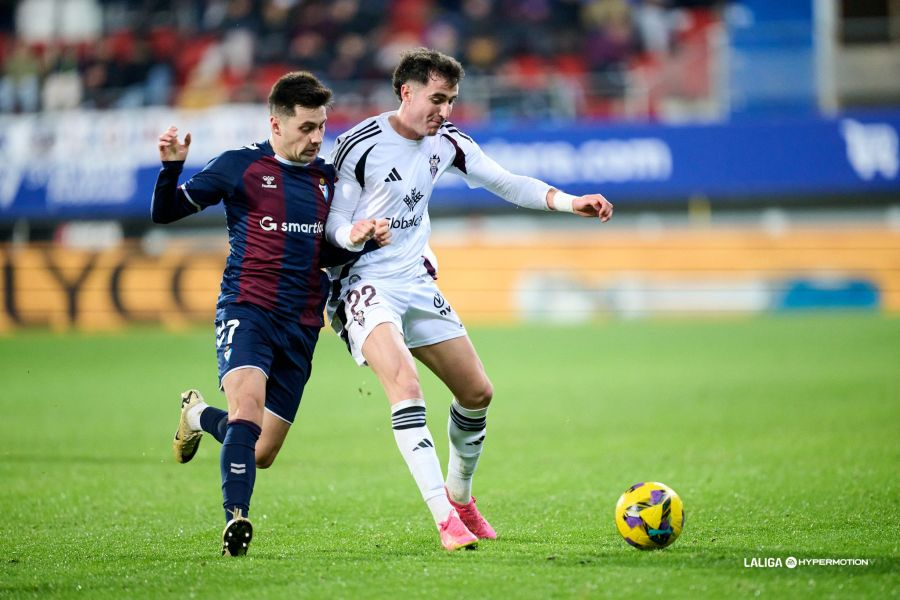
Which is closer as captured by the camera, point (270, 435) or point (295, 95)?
point (295, 95)

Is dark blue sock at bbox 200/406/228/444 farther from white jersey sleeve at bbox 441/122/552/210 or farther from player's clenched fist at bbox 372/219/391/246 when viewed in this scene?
white jersey sleeve at bbox 441/122/552/210

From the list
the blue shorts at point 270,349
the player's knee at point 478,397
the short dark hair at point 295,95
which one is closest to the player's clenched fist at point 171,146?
the short dark hair at point 295,95

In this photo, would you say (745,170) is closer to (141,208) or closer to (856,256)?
(856,256)

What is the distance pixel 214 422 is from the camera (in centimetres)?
640

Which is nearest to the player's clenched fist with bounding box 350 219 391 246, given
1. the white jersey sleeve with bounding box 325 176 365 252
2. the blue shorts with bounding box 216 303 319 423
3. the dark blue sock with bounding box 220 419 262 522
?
the white jersey sleeve with bounding box 325 176 365 252

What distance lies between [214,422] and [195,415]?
267mm

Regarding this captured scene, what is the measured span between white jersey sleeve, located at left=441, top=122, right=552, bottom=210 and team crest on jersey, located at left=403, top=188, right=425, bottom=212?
35cm

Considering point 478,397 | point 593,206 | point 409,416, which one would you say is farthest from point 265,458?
point 593,206

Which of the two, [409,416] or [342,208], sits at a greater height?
[342,208]

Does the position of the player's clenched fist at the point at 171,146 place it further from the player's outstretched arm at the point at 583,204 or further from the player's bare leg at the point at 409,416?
the player's outstretched arm at the point at 583,204

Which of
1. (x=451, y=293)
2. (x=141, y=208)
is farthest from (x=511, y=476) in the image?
(x=141, y=208)

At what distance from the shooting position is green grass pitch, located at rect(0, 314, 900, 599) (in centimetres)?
513

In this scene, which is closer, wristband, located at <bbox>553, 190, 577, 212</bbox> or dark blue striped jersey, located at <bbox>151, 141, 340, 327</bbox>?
dark blue striped jersey, located at <bbox>151, 141, 340, 327</bbox>

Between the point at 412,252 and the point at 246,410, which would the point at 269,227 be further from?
the point at 246,410
